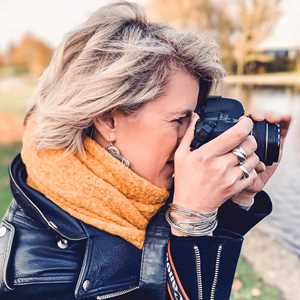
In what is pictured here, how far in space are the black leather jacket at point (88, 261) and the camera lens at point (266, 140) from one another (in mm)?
262

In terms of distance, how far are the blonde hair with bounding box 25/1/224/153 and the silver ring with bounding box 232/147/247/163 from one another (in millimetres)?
253

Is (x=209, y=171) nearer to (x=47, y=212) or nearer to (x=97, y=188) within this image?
(x=97, y=188)

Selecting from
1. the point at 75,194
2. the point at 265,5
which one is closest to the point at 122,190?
the point at 75,194

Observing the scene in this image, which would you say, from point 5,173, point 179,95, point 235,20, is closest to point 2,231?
point 179,95

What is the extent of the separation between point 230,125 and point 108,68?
359 mm

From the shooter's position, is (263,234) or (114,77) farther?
(263,234)

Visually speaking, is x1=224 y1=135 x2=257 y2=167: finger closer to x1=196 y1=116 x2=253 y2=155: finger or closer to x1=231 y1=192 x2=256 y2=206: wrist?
x1=196 y1=116 x2=253 y2=155: finger

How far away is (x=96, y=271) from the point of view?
124 centimetres

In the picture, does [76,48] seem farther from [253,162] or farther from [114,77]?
[253,162]

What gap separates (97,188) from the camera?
1278 millimetres

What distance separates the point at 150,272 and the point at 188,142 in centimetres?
36

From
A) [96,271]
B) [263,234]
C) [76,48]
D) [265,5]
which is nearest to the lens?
[96,271]

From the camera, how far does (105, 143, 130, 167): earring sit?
51.6 inches

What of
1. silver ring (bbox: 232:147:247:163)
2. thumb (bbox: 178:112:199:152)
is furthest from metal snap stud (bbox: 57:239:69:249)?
silver ring (bbox: 232:147:247:163)
